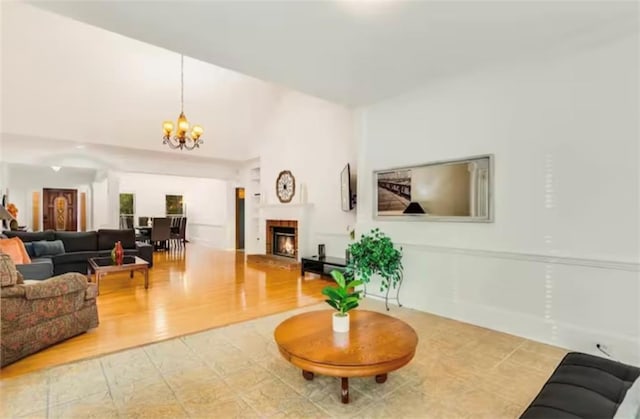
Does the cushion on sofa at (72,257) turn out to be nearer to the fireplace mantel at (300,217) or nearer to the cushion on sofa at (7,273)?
the cushion on sofa at (7,273)

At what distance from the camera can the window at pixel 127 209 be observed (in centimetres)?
1196

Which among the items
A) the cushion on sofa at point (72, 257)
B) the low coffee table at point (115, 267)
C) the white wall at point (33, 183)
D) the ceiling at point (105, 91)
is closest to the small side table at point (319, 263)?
the low coffee table at point (115, 267)

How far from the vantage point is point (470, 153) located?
3404 millimetres

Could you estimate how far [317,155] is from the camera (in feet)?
21.2

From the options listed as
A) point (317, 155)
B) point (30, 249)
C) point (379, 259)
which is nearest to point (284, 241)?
point (317, 155)

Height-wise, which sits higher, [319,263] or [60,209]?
[60,209]

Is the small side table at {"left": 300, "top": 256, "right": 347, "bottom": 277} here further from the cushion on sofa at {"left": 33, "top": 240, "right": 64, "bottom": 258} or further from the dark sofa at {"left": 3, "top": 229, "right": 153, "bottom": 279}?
the cushion on sofa at {"left": 33, "top": 240, "right": 64, "bottom": 258}

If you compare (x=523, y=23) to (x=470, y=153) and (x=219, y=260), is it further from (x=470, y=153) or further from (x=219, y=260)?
(x=219, y=260)

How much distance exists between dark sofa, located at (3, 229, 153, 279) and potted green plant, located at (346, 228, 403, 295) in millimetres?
4665

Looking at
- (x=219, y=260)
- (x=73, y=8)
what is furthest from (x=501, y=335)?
(x=219, y=260)

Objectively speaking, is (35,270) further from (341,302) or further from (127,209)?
(127,209)

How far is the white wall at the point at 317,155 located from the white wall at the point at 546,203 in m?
2.22

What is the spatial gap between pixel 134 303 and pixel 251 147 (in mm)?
5177

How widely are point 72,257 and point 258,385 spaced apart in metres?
5.09
